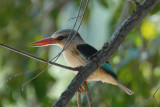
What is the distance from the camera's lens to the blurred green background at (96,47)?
432 centimetres

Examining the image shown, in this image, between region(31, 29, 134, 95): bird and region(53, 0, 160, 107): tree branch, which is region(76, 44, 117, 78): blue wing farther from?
region(53, 0, 160, 107): tree branch

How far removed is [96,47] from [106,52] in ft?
8.06

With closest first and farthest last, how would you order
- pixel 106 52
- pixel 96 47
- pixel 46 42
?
1. pixel 106 52
2. pixel 46 42
3. pixel 96 47

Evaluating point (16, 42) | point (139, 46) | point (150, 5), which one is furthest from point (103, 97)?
point (150, 5)

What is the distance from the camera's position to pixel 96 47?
4621mm

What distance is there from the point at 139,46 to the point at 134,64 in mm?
493

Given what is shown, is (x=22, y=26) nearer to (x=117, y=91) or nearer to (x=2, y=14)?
(x=2, y=14)

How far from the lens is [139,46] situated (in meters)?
4.76

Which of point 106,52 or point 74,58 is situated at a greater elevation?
point 74,58

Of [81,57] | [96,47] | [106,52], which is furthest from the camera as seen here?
[96,47]

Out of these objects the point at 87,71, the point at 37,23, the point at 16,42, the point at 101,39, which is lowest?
the point at 87,71

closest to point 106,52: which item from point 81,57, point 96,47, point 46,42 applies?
point 81,57

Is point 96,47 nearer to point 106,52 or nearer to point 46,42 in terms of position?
point 46,42

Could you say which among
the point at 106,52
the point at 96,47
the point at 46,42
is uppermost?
the point at 96,47
